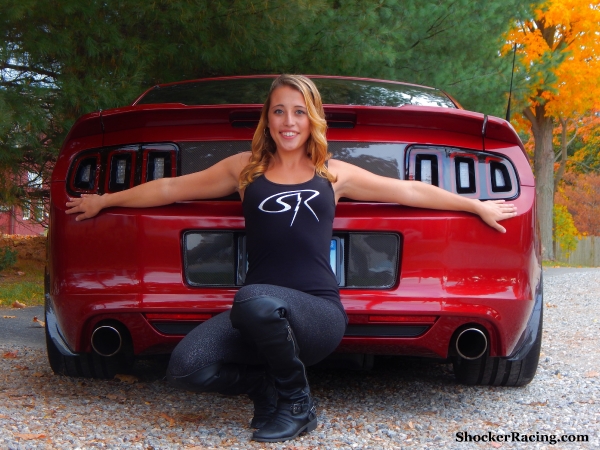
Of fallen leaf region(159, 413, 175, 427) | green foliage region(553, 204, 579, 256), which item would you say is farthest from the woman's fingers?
green foliage region(553, 204, 579, 256)

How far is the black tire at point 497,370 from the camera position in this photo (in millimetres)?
3496

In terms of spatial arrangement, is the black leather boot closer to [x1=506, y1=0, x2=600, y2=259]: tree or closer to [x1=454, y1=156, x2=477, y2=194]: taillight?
[x1=454, y1=156, x2=477, y2=194]: taillight

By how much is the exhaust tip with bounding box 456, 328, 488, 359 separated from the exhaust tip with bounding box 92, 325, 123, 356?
141 centimetres

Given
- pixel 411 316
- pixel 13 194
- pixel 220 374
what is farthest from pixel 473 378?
pixel 13 194

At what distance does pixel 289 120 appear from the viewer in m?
2.96

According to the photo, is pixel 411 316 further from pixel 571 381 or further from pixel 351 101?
pixel 571 381

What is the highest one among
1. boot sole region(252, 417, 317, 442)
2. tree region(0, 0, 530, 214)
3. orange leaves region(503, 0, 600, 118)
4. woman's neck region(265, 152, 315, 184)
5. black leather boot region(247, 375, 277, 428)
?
orange leaves region(503, 0, 600, 118)

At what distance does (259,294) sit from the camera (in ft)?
8.69

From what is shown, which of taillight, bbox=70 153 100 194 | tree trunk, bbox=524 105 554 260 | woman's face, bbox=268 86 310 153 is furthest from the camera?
tree trunk, bbox=524 105 554 260

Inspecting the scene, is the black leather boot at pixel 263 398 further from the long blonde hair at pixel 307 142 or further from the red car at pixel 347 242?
the long blonde hair at pixel 307 142

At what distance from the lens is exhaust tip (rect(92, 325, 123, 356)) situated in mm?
3103

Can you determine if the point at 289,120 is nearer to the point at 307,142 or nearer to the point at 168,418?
the point at 307,142

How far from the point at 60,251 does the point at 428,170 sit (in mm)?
1573

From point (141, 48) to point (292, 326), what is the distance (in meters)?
4.84
